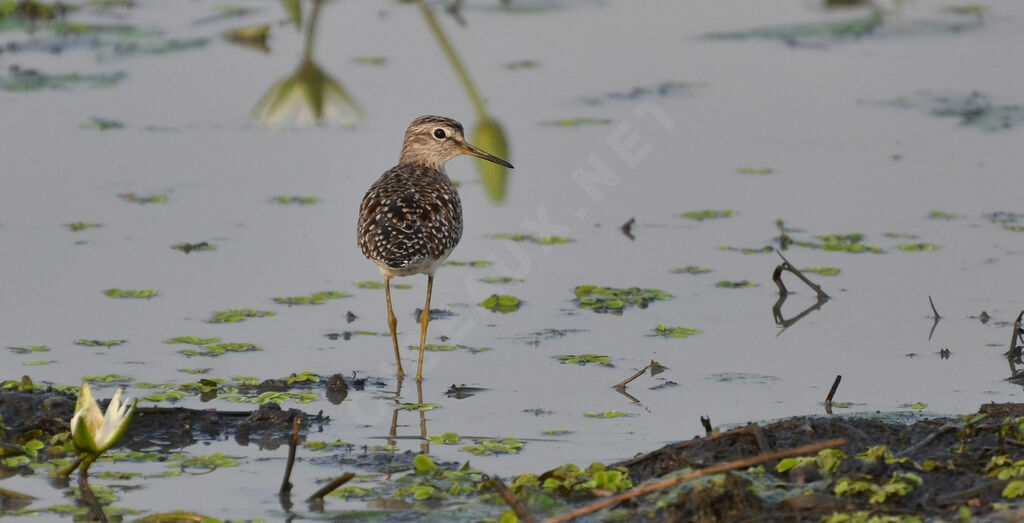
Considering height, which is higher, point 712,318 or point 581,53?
point 581,53

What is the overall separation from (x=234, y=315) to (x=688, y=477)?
405 centimetres

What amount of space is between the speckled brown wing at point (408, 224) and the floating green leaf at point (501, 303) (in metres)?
0.50

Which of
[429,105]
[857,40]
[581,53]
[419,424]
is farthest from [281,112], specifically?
[857,40]

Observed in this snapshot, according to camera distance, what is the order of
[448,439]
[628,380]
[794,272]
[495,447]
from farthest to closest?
1. [794,272]
2. [628,380]
3. [448,439]
4. [495,447]

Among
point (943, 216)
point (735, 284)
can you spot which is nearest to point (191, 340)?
point (735, 284)

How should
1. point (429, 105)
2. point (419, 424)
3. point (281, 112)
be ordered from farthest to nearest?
point (429, 105) < point (281, 112) < point (419, 424)

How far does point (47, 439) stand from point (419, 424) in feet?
5.73

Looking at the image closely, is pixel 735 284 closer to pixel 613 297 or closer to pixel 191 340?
pixel 613 297

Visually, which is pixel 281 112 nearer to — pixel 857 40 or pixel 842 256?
pixel 842 256

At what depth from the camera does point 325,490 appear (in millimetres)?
6172

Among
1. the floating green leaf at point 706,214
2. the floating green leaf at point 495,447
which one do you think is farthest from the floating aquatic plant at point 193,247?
the floating green leaf at point 495,447

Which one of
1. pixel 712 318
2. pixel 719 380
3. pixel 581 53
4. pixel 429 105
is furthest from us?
pixel 581 53

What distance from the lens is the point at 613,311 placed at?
932cm

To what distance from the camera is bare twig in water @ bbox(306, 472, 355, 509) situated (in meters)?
5.96
